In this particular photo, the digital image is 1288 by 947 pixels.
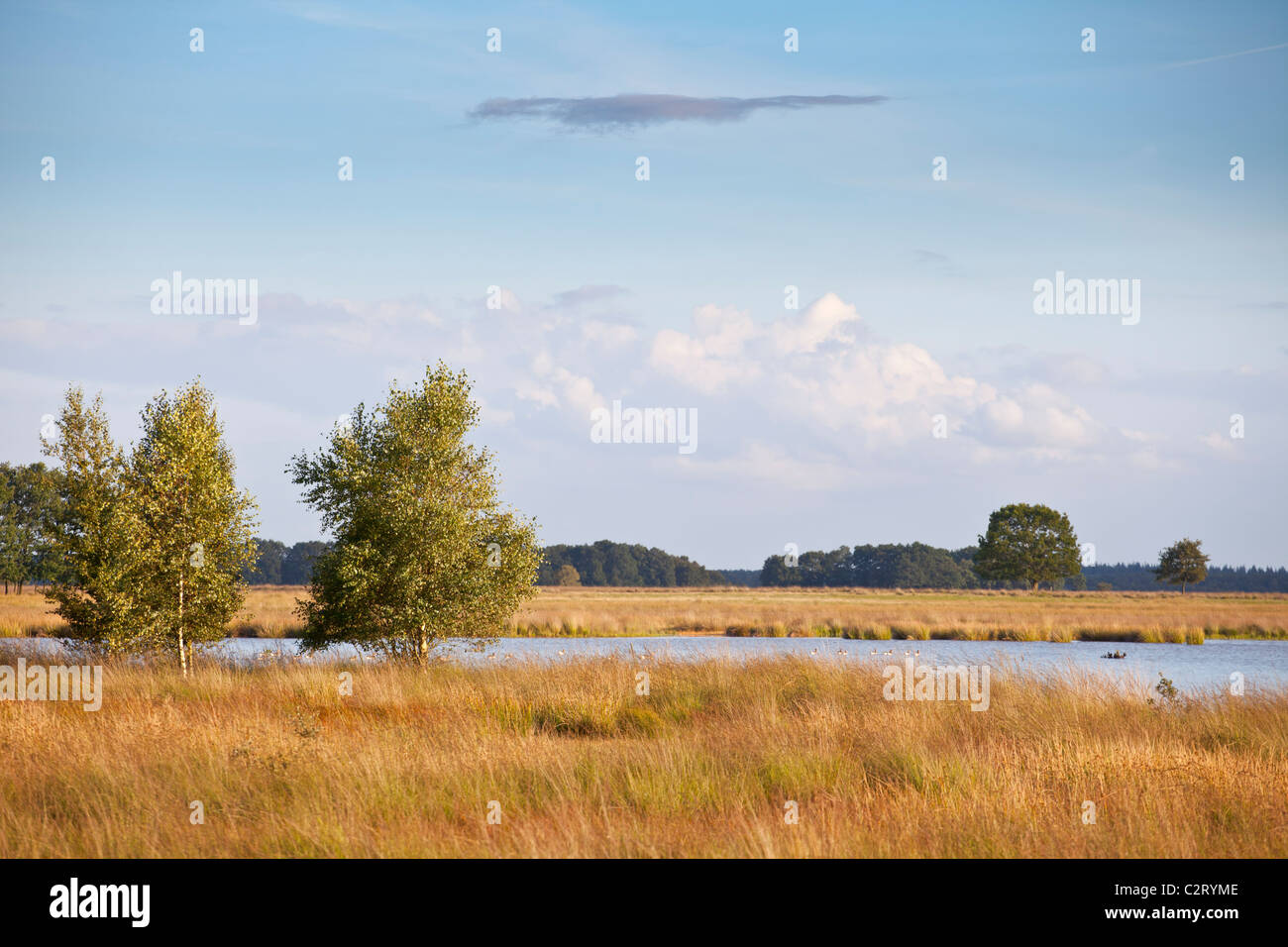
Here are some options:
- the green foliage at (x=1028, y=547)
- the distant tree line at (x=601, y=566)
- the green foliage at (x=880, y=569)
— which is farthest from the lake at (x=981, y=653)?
the green foliage at (x=880, y=569)

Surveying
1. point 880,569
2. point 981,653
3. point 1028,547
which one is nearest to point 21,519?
point 981,653

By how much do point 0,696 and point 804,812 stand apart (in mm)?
15237

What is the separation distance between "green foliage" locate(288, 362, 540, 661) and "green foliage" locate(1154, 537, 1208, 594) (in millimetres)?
99133

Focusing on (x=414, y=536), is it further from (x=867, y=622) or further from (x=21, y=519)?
(x=21, y=519)

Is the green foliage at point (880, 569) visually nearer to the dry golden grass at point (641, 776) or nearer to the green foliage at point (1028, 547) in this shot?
the green foliage at point (1028, 547)

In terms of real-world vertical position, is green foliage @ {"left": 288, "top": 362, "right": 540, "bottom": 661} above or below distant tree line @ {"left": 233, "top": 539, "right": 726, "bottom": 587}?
above

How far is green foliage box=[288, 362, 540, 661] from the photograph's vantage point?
71.9 ft

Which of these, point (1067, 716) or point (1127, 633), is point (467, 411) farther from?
point (1127, 633)

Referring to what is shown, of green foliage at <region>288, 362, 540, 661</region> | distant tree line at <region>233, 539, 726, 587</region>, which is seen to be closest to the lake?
green foliage at <region>288, 362, 540, 661</region>

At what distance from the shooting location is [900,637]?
48406 mm

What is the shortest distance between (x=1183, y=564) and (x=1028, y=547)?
55.0ft

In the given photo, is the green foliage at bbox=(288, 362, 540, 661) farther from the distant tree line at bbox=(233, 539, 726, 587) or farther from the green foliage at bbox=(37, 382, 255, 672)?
the distant tree line at bbox=(233, 539, 726, 587)

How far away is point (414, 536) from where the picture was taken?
21.9 metres
